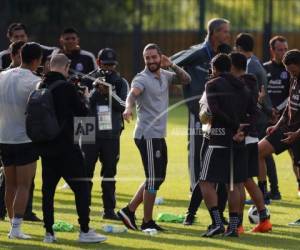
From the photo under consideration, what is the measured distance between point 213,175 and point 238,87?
0.96m

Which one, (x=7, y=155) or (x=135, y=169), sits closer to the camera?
(x=7, y=155)

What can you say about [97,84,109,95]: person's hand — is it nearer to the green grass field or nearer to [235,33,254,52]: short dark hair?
the green grass field

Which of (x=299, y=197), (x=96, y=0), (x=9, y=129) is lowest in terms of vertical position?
(x=299, y=197)

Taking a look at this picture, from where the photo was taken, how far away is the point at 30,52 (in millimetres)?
12117

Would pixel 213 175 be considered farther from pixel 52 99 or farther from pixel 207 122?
pixel 52 99

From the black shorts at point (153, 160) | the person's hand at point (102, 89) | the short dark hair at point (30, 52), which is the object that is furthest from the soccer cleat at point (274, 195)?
the short dark hair at point (30, 52)

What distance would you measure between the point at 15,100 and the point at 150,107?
1543 millimetres

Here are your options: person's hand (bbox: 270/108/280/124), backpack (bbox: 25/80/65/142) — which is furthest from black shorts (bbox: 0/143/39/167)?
person's hand (bbox: 270/108/280/124)

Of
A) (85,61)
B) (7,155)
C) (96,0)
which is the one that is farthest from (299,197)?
(96,0)

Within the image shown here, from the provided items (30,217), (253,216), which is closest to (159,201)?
(253,216)

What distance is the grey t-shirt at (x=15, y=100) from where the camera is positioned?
1216 centimetres

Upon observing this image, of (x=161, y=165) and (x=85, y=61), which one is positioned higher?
(x=85, y=61)

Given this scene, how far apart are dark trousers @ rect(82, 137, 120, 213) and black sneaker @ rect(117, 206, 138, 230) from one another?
97 cm

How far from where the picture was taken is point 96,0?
37469 mm
